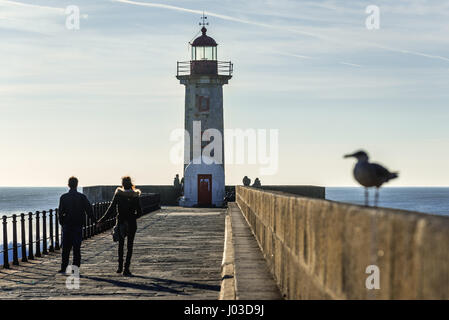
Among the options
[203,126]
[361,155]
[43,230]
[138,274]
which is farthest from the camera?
[203,126]

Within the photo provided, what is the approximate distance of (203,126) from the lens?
47.3 metres

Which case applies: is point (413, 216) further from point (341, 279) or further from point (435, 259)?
point (341, 279)

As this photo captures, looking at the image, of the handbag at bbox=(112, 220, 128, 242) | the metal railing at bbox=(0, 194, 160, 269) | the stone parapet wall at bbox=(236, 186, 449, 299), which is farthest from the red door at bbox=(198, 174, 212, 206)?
the stone parapet wall at bbox=(236, 186, 449, 299)

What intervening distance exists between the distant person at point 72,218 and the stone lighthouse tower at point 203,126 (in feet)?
114

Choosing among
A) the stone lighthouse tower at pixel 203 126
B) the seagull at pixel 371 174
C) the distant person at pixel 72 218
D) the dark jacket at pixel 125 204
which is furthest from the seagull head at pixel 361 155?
the stone lighthouse tower at pixel 203 126

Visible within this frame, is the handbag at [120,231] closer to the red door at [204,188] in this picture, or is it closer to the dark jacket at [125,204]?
the dark jacket at [125,204]

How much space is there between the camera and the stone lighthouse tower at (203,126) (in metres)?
47.2

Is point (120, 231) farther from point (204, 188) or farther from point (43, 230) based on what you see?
point (204, 188)

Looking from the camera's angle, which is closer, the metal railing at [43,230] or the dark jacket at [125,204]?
the dark jacket at [125,204]

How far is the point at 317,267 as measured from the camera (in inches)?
191

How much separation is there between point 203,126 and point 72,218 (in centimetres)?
3525

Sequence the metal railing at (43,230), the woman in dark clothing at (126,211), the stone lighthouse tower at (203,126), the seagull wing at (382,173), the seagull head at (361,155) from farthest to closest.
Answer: the stone lighthouse tower at (203,126) → the metal railing at (43,230) → the woman in dark clothing at (126,211) → the seagull head at (361,155) → the seagull wing at (382,173)

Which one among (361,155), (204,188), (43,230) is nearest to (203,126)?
(204,188)
